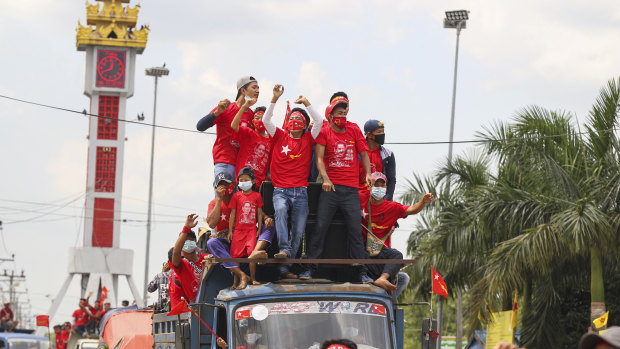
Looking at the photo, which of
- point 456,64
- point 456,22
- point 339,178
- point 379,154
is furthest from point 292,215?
point 456,22

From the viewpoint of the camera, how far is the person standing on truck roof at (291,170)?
10977mm

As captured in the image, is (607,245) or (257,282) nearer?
(257,282)

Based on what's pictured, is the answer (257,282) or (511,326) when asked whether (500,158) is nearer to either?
(511,326)

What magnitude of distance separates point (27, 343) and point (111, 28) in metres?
34.5

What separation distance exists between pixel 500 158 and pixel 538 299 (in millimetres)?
3451

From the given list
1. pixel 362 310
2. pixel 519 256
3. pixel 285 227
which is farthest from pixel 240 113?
pixel 519 256

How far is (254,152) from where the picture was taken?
11828mm

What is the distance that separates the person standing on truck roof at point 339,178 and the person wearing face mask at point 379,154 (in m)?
0.63

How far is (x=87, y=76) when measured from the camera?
5456cm

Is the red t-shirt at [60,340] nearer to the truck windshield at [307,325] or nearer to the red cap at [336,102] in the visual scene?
the red cap at [336,102]

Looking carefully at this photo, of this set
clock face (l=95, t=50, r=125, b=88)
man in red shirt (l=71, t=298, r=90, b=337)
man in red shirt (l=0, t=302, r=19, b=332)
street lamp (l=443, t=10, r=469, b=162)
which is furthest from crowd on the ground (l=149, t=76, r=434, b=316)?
clock face (l=95, t=50, r=125, b=88)

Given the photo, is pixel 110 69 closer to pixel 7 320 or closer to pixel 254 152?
pixel 7 320

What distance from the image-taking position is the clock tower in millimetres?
53156

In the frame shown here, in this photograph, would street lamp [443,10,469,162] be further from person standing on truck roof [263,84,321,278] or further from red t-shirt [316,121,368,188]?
person standing on truck roof [263,84,321,278]
